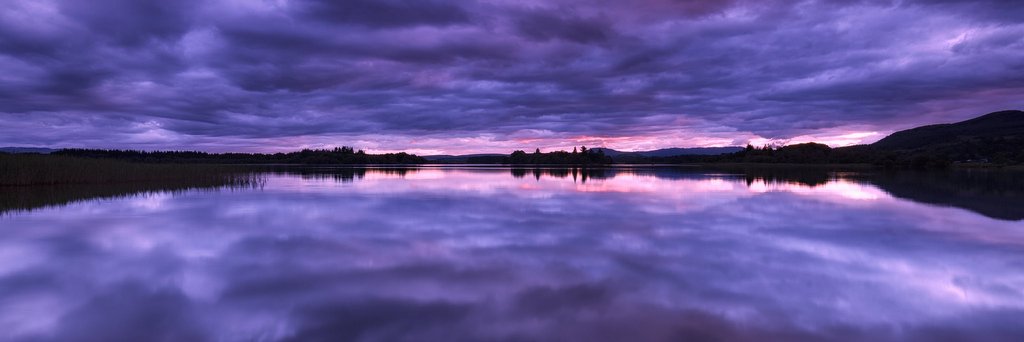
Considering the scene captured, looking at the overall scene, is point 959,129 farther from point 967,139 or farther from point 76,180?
point 76,180

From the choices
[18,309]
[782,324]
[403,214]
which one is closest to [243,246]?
[18,309]

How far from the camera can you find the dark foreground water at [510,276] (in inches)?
201

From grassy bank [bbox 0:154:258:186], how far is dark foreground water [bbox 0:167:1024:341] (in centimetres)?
1140

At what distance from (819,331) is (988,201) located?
61.0 feet

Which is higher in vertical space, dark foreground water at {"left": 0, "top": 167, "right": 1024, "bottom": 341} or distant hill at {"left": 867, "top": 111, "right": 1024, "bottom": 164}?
distant hill at {"left": 867, "top": 111, "right": 1024, "bottom": 164}

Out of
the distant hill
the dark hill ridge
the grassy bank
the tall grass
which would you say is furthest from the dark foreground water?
the dark hill ridge

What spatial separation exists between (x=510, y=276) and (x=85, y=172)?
27.3 m

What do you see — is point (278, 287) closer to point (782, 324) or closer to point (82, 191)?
point (782, 324)

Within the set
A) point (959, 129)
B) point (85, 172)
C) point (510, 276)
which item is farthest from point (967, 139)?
point (85, 172)

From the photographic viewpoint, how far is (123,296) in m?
6.24

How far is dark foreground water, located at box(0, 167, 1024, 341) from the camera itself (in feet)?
16.8

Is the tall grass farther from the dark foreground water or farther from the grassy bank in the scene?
the dark foreground water

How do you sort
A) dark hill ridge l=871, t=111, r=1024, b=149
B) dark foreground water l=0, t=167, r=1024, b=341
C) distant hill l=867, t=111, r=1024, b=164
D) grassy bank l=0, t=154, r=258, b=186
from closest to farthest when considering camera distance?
dark foreground water l=0, t=167, r=1024, b=341
grassy bank l=0, t=154, r=258, b=186
distant hill l=867, t=111, r=1024, b=164
dark hill ridge l=871, t=111, r=1024, b=149

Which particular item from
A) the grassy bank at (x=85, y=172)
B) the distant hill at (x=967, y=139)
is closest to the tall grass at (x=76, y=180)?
the grassy bank at (x=85, y=172)
